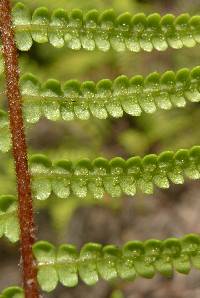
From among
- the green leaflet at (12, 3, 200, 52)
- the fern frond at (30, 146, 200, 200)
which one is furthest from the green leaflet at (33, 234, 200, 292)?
the green leaflet at (12, 3, 200, 52)

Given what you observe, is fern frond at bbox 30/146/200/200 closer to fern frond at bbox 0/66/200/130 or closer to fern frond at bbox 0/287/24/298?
fern frond at bbox 0/66/200/130

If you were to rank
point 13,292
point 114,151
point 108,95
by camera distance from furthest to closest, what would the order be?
1. point 114,151
2. point 108,95
3. point 13,292

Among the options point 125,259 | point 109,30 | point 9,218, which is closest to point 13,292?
point 9,218

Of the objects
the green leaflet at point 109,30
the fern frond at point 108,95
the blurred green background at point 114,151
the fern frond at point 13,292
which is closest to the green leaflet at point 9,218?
the fern frond at point 13,292

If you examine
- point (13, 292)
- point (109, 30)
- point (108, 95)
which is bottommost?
point (13, 292)

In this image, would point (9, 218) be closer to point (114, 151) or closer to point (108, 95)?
point (108, 95)

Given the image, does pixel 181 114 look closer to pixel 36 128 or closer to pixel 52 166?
pixel 36 128
